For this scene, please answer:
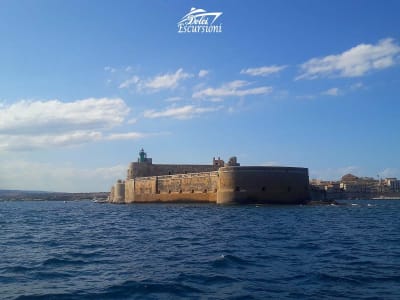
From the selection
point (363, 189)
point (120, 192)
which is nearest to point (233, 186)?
point (120, 192)

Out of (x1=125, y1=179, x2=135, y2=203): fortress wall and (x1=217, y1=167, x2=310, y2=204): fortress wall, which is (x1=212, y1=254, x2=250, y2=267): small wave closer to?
(x1=217, y1=167, x2=310, y2=204): fortress wall

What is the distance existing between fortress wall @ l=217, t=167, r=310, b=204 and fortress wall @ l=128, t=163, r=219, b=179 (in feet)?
79.2

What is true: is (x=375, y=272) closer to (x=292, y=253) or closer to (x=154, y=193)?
(x=292, y=253)

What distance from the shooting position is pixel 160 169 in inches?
2714

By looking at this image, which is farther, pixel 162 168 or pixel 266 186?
pixel 162 168

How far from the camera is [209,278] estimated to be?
8.58 m

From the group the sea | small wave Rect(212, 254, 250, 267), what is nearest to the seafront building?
the sea

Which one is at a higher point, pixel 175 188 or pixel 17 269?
pixel 175 188

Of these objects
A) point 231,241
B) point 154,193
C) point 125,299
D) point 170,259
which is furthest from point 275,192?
point 125,299

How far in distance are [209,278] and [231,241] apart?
5.42 metres

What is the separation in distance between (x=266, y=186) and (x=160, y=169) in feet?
94.8

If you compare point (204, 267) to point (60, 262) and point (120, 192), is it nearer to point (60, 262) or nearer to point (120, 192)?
point (60, 262)

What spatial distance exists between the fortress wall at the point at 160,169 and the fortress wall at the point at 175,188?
1.77m

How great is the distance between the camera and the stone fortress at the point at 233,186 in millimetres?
42562
